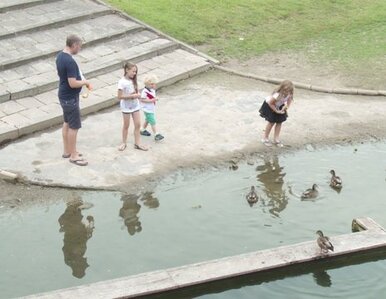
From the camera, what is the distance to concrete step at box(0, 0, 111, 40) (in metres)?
15.2

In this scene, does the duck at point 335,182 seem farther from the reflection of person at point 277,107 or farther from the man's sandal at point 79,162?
the man's sandal at point 79,162

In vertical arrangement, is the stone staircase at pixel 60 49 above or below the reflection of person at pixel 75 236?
below

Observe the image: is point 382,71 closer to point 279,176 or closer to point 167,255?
point 279,176

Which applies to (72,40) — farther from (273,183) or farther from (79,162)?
(273,183)

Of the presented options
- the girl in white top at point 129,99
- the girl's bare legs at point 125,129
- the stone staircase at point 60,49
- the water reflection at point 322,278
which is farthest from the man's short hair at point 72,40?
the water reflection at point 322,278

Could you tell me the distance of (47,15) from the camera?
52.5ft

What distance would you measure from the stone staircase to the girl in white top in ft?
5.46

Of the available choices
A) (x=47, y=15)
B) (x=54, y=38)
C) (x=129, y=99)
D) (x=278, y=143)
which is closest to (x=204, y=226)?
(x=129, y=99)

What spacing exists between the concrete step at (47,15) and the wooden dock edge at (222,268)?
8699 mm

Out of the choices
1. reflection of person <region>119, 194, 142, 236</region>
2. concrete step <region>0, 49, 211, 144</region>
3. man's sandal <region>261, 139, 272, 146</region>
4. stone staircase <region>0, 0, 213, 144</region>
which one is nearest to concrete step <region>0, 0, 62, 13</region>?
stone staircase <region>0, 0, 213, 144</region>

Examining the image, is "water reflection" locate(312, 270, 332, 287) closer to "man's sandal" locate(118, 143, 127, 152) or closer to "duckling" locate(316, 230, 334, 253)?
"duckling" locate(316, 230, 334, 253)

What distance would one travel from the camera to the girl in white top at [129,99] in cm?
1075

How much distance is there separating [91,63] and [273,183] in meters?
5.64

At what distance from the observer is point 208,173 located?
1079 centimetres
